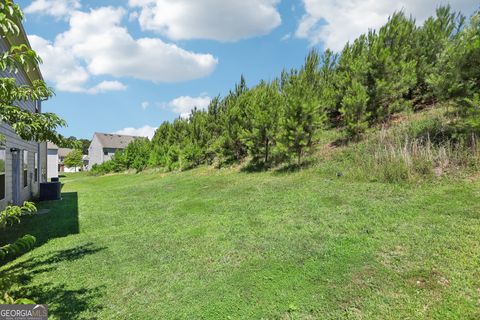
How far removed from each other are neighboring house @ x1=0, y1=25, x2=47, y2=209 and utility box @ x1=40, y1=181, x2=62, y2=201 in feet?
1.46

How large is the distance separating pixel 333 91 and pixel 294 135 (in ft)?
Answer: 13.6

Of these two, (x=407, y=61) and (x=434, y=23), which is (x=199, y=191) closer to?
(x=407, y=61)

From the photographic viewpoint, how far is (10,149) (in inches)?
384

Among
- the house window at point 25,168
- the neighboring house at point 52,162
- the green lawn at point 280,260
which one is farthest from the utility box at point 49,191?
the neighboring house at point 52,162

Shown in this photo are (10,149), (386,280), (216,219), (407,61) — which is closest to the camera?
(386,280)

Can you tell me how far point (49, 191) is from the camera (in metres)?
13.8

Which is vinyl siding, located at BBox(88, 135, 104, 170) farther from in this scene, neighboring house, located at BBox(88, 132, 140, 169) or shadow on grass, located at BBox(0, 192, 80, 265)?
shadow on grass, located at BBox(0, 192, 80, 265)

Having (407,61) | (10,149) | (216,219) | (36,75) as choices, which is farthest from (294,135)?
(36,75)

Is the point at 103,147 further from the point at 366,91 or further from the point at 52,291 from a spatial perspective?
the point at 52,291

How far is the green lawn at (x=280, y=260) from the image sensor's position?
11.7ft

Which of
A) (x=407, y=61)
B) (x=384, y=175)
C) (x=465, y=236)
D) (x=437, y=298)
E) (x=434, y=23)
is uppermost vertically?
→ (x=434, y=23)

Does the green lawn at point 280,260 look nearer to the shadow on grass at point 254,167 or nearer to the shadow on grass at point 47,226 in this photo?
the shadow on grass at point 47,226

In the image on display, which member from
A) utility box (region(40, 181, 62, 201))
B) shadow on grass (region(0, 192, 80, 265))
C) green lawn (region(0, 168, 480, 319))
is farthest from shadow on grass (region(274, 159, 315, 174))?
utility box (region(40, 181, 62, 201))

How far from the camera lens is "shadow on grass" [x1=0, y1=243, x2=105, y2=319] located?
3.81 metres
